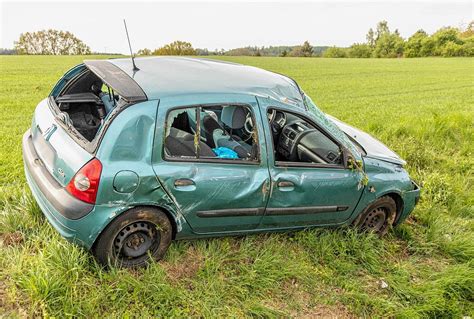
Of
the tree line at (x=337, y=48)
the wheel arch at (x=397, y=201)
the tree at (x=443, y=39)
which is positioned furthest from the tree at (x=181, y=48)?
the tree at (x=443, y=39)

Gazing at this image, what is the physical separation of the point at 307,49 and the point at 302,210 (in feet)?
237

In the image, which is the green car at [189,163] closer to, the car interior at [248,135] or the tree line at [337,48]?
the car interior at [248,135]

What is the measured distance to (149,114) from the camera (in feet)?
10.1

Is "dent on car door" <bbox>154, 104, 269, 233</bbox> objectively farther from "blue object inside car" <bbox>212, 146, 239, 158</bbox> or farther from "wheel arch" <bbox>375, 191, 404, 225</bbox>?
"wheel arch" <bbox>375, 191, 404, 225</bbox>

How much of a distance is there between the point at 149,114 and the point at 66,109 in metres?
1.47

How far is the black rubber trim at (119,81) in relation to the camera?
10.0ft

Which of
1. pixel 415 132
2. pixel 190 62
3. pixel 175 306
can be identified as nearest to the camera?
pixel 175 306

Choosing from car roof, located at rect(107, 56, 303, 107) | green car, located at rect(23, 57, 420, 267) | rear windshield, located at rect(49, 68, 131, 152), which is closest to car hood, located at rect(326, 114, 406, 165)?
green car, located at rect(23, 57, 420, 267)

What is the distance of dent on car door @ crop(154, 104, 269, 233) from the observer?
10.4ft

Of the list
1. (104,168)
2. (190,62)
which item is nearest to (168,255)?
(104,168)

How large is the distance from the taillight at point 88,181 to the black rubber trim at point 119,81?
0.55m

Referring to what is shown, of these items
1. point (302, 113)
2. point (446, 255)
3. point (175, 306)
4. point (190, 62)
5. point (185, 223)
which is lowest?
point (446, 255)

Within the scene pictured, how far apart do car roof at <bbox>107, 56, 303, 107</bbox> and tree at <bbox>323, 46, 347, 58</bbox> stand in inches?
3048

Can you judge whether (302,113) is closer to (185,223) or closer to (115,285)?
(185,223)
